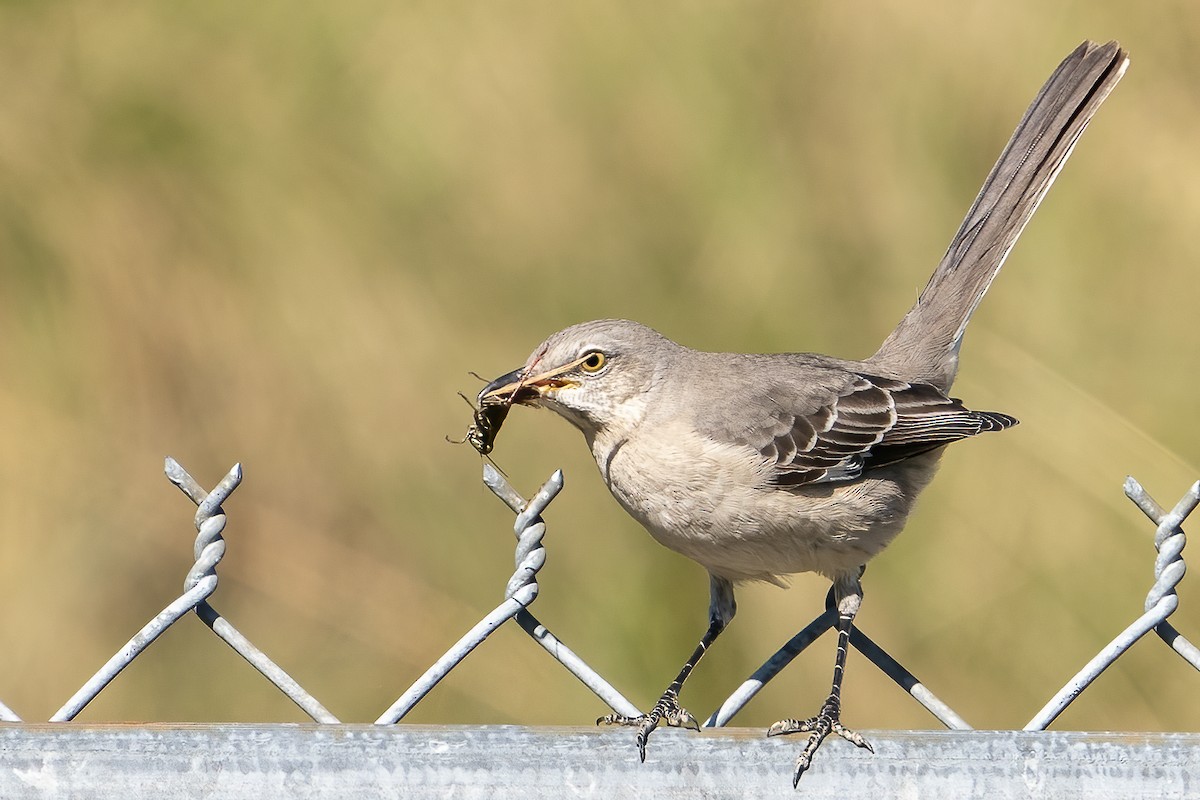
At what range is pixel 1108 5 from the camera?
3.92m

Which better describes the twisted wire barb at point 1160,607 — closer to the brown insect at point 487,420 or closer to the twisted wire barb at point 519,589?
the twisted wire barb at point 519,589

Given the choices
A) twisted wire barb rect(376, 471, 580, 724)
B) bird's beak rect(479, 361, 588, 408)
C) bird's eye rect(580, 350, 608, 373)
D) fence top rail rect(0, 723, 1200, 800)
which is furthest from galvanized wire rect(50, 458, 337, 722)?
bird's eye rect(580, 350, 608, 373)

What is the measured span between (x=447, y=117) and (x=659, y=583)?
146 centimetres

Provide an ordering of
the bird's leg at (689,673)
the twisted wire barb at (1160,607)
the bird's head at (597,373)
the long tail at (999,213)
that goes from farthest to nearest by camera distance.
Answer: the long tail at (999,213) < the bird's head at (597,373) < the bird's leg at (689,673) < the twisted wire barb at (1160,607)

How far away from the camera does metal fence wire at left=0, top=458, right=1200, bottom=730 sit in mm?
1952

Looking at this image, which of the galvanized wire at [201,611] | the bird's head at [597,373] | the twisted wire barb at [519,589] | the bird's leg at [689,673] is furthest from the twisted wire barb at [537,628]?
the bird's head at [597,373]

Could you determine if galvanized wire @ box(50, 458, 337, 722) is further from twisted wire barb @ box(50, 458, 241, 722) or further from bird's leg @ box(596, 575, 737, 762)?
bird's leg @ box(596, 575, 737, 762)

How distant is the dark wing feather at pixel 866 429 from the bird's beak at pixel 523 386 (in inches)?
21.2

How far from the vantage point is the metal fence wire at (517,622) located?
195 centimetres

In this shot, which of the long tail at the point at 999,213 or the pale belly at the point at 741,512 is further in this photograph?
the long tail at the point at 999,213

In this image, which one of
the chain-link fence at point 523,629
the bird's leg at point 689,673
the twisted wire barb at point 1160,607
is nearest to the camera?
the chain-link fence at point 523,629

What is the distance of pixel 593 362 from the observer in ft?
10.6

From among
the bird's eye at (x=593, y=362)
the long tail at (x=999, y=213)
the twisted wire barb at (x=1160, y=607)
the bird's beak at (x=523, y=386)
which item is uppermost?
the long tail at (x=999, y=213)

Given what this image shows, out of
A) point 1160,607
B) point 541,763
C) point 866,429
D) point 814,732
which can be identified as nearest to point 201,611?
point 541,763
